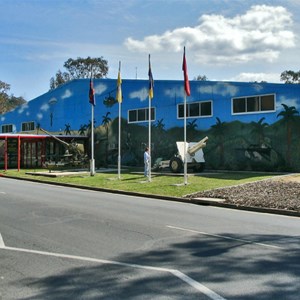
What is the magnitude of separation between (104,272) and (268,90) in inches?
899

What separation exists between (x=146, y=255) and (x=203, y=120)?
79.1 feet

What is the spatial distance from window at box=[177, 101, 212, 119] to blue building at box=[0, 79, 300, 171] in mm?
70

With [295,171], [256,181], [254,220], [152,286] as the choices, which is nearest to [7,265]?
[152,286]

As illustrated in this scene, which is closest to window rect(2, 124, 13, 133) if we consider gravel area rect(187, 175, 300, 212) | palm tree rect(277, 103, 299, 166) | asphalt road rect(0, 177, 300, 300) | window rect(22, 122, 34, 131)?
window rect(22, 122, 34, 131)

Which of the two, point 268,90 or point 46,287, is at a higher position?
point 268,90

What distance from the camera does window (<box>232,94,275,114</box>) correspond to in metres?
26.9

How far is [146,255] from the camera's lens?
7164 millimetres

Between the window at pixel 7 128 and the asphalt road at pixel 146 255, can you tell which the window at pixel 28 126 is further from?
the asphalt road at pixel 146 255

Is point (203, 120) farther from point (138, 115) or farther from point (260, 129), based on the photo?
point (138, 115)

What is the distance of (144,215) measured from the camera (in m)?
11.9

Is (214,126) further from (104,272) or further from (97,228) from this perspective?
(104,272)

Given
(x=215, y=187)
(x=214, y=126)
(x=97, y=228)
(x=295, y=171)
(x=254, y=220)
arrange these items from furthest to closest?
(x=214, y=126)
(x=295, y=171)
(x=215, y=187)
(x=254, y=220)
(x=97, y=228)

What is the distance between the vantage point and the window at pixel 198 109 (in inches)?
1201

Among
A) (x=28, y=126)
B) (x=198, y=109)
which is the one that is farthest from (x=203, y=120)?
(x=28, y=126)
